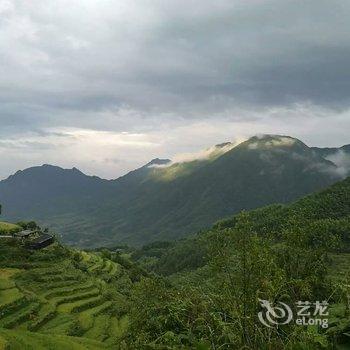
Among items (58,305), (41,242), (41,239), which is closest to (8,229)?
(41,239)

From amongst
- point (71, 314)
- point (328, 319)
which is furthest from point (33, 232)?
point (328, 319)

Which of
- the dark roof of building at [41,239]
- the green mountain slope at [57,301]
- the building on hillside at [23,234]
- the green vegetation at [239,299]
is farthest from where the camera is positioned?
the building on hillside at [23,234]

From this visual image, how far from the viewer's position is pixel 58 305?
73.9 m

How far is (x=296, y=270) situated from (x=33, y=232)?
4014 inches

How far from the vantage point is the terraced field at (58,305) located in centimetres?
4721

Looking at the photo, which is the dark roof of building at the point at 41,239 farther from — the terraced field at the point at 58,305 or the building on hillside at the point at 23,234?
the terraced field at the point at 58,305

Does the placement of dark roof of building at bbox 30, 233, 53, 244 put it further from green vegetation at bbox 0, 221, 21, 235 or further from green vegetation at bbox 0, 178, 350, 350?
green vegetation at bbox 0, 178, 350, 350

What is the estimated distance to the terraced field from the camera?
1859 inches

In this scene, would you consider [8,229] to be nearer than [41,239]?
No

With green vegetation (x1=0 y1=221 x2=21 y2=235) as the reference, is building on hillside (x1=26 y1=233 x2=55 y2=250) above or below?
below

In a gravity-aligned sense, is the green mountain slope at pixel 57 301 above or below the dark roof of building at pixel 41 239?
below

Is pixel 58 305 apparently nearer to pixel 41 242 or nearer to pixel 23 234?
pixel 41 242

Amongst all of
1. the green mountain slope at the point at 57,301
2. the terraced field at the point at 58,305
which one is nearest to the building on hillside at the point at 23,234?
the green mountain slope at the point at 57,301

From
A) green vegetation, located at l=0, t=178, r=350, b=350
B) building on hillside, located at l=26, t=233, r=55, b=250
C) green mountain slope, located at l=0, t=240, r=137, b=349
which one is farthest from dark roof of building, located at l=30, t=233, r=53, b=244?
green vegetation, located at l=0, t=178, r=350, b=350
